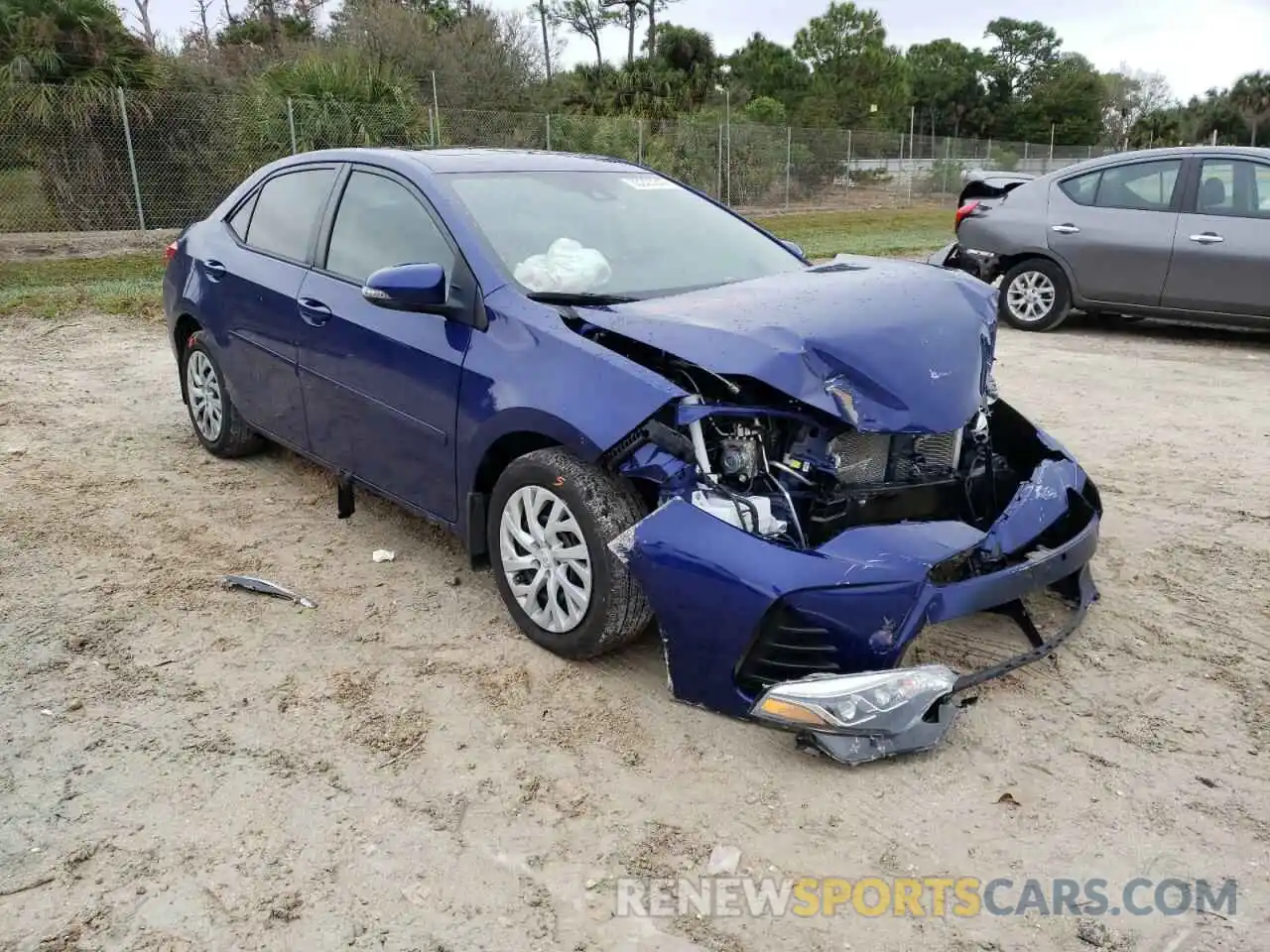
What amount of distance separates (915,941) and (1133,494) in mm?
3541

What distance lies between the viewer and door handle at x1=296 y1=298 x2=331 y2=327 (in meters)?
4.32

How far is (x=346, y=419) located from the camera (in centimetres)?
431

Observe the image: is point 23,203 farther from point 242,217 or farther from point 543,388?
point 543,388

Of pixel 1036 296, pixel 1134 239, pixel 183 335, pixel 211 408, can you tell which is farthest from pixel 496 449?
pixel 1036 296

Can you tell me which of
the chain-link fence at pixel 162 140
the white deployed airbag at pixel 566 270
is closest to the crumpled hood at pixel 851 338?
the white deployed airbag at pixel 566 270

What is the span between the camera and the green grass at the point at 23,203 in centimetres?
1540

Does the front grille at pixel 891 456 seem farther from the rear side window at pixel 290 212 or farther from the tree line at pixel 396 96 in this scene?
the tree line at pixel 396 96

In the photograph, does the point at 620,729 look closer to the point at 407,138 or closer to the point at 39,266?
the point at 39,266

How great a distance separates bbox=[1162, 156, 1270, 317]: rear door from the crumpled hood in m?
5.92

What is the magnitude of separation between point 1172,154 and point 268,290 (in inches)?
304

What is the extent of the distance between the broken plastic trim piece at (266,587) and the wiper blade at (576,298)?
1482mm

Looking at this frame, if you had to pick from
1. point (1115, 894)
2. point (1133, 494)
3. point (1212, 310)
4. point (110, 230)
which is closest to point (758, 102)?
point (110, 230)

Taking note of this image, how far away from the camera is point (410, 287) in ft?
11.9

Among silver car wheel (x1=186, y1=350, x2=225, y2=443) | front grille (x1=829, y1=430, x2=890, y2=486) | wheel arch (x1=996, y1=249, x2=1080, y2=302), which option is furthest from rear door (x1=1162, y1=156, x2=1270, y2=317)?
silver car wheel (x1=186, y1=350, x2=225, y2=443)
